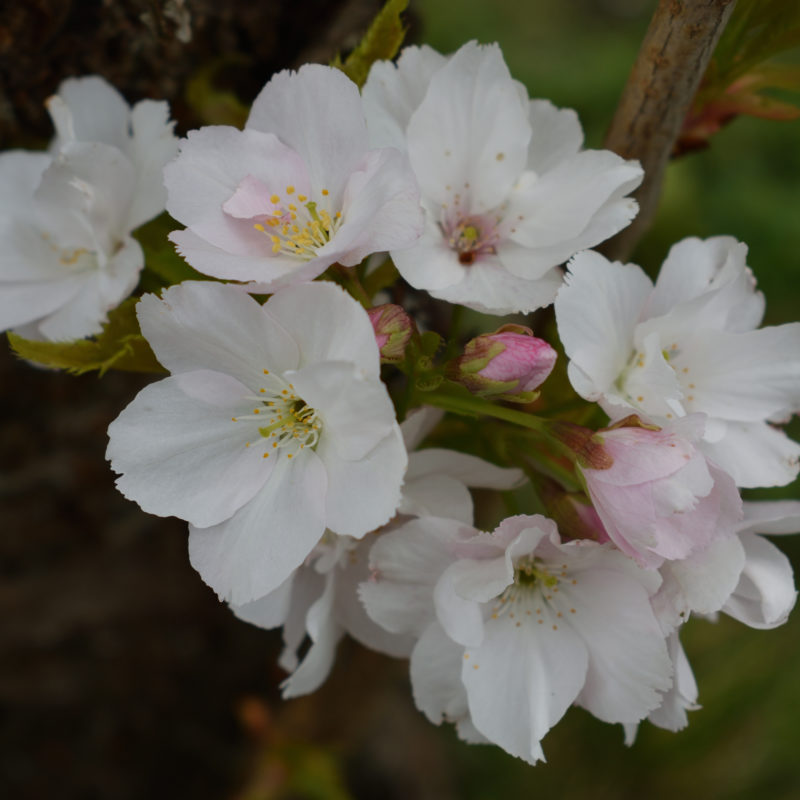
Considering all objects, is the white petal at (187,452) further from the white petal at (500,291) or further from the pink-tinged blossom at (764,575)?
the pink-tinged blossom at (764,575)

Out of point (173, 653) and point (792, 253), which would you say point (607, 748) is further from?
point (792, 253)

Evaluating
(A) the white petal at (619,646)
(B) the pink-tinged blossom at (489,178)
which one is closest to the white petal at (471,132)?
(B) the pink-tinged blossom at (489,178)

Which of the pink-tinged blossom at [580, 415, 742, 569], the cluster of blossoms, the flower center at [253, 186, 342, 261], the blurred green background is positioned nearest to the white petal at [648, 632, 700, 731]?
the cluster of blossoms

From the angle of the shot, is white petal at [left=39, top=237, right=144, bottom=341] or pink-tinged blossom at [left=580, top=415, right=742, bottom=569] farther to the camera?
white petal at [left=39, top=237, right=144, bottom=341]

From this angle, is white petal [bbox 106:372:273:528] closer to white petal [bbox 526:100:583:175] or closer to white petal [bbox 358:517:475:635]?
white petal [bbox 358:517:475:635]

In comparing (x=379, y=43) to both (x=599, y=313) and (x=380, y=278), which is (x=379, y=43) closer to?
(x=380, y=278)

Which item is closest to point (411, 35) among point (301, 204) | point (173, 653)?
point (301, 204)
